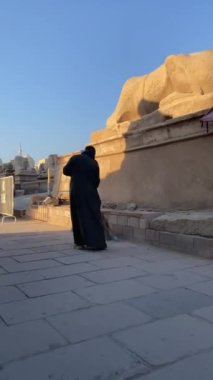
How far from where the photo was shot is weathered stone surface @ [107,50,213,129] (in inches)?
290

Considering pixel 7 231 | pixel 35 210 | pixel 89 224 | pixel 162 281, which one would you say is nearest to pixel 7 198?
pixel 35 210

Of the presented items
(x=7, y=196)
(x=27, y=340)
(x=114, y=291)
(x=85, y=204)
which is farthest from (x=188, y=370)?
(x=7, y=196)

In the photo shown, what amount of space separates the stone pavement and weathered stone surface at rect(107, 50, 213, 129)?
10.2ft

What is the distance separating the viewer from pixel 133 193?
26.7 feet

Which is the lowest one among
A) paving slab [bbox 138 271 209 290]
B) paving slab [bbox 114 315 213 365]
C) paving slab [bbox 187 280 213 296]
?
paving slab [bbox 114 315 213 365]

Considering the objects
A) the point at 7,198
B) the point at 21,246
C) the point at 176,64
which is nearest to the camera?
the point at 21,246

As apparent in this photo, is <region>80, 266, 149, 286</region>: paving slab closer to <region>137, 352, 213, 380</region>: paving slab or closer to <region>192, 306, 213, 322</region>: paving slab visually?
<region>192, 306, 213, 322</region>: paving slab

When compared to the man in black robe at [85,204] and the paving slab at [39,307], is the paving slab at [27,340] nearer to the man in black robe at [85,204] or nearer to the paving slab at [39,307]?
the paving slab at [39,307]

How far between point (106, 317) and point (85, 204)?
303 cm

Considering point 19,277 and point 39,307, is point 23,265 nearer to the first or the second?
point 19,277

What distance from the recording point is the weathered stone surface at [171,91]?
738 centimetres

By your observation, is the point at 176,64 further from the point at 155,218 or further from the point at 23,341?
the point at 23,341

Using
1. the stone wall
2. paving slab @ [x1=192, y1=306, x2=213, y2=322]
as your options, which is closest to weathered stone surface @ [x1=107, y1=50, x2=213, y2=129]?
the stone wall

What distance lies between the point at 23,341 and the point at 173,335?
953mm
